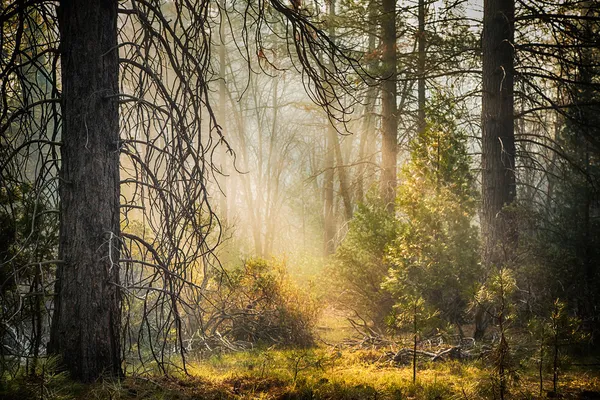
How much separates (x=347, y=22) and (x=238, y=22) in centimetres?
1015

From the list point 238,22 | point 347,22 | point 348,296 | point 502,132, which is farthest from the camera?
point 238,22

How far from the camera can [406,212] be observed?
737cm

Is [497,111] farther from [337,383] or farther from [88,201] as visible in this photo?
[88,201]

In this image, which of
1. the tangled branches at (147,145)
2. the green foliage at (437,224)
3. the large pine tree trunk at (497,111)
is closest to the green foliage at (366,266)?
the green foliage at (437,224)

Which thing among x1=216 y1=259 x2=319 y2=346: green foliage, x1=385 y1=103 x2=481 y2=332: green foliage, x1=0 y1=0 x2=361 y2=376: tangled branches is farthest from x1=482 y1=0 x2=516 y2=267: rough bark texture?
x1=0 y1=0 x2=361 y2=376: tangled branches

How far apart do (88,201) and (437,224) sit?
5241 mm

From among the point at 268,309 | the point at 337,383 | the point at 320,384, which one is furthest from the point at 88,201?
the point at 268,309

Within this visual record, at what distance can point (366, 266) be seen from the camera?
8.57 m

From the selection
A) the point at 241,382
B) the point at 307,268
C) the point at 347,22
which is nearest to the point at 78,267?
the point at 241,382

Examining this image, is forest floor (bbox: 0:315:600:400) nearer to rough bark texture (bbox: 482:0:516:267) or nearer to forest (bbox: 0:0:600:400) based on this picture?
forest (bbox: 0:0:600:400)

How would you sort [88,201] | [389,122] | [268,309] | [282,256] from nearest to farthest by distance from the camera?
[88,201]
[268,309]
[282,256]
[389,122]

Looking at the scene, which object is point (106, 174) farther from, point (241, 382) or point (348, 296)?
point (348, 296)

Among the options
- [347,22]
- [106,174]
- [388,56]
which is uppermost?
[347,22]

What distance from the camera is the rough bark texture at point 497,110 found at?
26.3 ft
